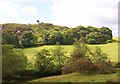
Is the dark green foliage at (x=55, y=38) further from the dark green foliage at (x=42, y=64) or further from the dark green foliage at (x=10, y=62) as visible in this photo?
the dark green foliage at (x=10, y=62)

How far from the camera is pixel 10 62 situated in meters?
64.8

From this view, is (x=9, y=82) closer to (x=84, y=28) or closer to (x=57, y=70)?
(x=57, y=70)

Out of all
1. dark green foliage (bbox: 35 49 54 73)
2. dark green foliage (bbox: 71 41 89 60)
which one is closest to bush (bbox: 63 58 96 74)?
dark green foliage (bbox: 35 49 54 73)

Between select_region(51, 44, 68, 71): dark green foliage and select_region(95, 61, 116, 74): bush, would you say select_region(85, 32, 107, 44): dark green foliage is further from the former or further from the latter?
select_region(95, 61, 116, 74): bush

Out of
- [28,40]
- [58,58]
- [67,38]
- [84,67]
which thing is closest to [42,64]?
[58,58]

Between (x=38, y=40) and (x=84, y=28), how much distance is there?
3261 centimetres

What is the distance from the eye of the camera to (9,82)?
61688mm

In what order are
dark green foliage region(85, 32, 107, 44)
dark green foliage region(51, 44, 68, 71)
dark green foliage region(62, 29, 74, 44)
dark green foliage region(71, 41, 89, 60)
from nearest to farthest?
dark green foliage region(71, 41, 89, 60) < dark green foliage region(51, 44, 68, 71) < dark green foliage region(62, 29, 74, 44) < dark green foliage region(85, 32, 107, 44)

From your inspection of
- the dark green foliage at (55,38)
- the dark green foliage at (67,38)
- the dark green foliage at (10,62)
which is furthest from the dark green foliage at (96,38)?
the dark green foliage at (10,62)

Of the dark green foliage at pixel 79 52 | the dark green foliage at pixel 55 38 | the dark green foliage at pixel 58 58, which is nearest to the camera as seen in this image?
the dark green foliage at pixel 79 52

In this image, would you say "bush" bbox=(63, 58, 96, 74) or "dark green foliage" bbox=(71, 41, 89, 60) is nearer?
"bush" bbox=(63, 58, 96, 74)

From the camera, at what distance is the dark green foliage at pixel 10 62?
A: 2501 inches

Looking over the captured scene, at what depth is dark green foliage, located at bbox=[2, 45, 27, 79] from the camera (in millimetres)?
63516

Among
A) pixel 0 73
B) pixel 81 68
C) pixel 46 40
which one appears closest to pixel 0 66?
pixel 0 73
